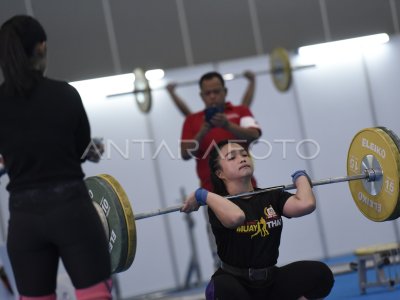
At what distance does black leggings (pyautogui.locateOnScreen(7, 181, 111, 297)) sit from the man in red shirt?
6.92 ft

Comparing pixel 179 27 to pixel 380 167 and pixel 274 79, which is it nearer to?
pixel 274 79

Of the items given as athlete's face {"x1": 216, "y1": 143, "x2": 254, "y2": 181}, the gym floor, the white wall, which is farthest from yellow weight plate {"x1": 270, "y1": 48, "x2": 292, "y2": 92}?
athlete's face {"x1": 216, "y1": 143, "x2": 254, "y2": 181}

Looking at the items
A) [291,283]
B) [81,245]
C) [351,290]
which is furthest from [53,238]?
[351,290]

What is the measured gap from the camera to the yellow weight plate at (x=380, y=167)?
10.5 ft

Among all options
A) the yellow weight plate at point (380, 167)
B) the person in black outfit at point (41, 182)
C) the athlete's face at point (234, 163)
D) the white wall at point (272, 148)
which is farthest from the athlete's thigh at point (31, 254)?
the white wall at point (272, 148)

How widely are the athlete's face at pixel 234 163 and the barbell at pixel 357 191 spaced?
0.30 feet

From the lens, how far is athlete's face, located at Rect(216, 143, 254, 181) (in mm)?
3021

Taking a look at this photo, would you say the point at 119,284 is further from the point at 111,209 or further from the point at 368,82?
the point at 111,209

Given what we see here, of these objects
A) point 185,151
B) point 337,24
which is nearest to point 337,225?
point 337,24

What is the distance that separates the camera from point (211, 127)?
4.25 m

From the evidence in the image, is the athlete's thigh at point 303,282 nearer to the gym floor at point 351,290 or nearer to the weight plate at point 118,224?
the weight plate at point 118,224

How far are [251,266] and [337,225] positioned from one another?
14.0ft

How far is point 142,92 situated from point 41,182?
3713 mm

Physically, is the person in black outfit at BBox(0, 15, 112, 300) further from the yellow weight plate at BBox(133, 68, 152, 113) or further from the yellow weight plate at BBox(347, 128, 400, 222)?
the yellow weight plate at BBox(133, 68, 152, 113)
